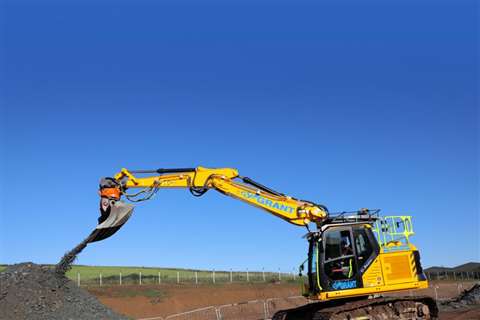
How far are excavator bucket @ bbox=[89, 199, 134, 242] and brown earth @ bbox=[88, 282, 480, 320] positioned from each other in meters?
21.3

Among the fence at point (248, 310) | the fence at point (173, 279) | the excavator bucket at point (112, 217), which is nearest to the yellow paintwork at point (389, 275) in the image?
the excavator bucket at point (112, 217)

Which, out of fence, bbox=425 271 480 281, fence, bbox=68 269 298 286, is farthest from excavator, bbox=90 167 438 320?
fence, bbox=425 271 480 281

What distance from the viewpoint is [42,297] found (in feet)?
57.1

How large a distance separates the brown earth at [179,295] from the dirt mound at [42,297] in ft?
56.6

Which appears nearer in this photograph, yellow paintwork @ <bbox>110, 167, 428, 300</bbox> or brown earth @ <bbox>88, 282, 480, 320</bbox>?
yellow paintwork @ <bbox>110, 167, 428, 300</bbox>

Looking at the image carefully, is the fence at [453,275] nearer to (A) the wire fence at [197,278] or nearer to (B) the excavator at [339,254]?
(A) the wire fence at [197,278]

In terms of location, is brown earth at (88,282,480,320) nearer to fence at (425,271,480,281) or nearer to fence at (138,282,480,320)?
fence at (138,282,480,320)

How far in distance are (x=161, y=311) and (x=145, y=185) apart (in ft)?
74.1

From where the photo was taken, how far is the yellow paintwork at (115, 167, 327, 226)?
598 inches

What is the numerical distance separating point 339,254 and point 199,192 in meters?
4.63

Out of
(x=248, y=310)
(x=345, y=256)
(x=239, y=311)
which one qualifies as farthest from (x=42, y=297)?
(x=248, y=310)

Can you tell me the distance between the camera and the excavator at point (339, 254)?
14.1m

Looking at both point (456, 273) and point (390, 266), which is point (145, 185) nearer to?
point (390, 266)

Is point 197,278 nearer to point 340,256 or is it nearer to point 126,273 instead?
point 126,273
